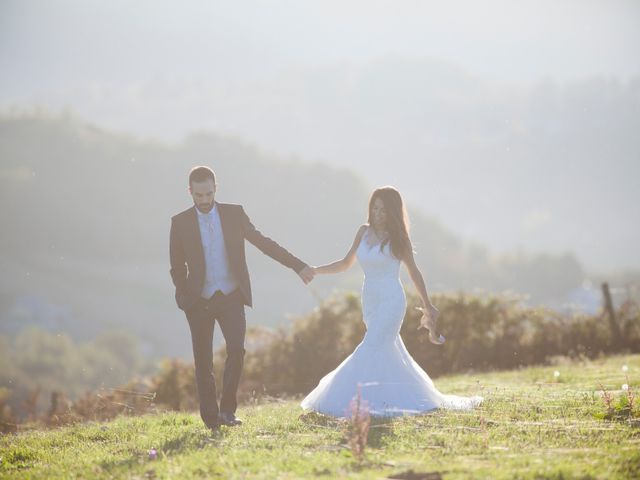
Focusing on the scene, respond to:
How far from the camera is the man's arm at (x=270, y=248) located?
312 inches

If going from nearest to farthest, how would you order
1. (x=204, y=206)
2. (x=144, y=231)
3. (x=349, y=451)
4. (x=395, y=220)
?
(x=349, y=451) < (x=204, y=206) < (x=395, y=220) < (x=144, y=231)

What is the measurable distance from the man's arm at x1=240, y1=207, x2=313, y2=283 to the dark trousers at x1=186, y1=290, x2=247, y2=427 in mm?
699

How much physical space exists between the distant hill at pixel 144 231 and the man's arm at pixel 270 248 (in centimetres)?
4901

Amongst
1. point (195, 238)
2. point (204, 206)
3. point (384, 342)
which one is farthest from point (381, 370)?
point (204, 206)

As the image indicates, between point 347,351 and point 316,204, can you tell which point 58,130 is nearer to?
point 316,204

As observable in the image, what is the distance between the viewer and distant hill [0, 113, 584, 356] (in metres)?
76.1

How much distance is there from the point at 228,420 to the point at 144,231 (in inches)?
3410

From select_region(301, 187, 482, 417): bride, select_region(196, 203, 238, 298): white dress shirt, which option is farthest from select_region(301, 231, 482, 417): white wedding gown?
select_region(196, 203, 238, 298): white dress shirt

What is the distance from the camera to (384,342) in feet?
26.7

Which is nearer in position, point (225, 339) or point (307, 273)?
point (225, 339)

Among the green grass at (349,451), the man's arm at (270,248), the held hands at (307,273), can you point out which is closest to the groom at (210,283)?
the man's arm at (270,248)

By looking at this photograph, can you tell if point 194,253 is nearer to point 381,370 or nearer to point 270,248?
point 270,248

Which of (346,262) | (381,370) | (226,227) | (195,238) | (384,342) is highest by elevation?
(226,227)

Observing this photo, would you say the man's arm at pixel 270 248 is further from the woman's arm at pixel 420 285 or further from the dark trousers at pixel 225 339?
the woman's arm at pixel 420 285
